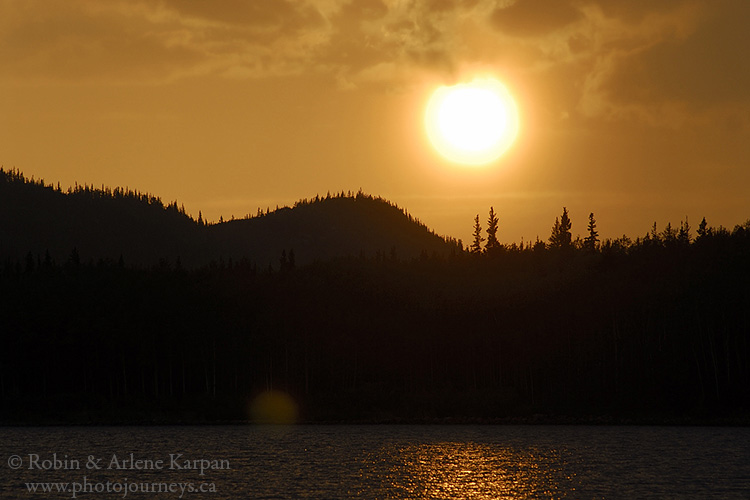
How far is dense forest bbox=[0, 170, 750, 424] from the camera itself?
125 meters

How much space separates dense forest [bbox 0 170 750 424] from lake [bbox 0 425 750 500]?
14.3m

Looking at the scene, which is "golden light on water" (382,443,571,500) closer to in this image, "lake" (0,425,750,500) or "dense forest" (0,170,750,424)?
"lake" (0,425,750,500)

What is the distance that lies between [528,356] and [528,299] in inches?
755

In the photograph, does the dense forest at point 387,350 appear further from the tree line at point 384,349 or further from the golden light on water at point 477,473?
the golden light on water at point 477,473

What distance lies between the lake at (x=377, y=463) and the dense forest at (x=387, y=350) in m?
14.3

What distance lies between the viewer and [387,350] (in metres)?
153

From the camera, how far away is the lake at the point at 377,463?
194 feet

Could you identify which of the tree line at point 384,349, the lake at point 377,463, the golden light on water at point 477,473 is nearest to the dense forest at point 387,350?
the tree line at point 384,349

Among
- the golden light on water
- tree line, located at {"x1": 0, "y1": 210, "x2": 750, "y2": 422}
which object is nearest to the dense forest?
tree line, located at {"x1": 0, "y1": 210, "x2": 750, "y2": 422}

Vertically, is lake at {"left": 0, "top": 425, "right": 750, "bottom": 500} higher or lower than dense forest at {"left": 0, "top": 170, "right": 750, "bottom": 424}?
lower

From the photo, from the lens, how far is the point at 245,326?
479ft

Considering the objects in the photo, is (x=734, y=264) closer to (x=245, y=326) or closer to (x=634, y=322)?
(x=634, y=322)

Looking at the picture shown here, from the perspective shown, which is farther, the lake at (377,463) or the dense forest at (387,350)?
the dense forest at (387,350)

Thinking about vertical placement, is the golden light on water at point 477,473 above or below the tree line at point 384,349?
below
